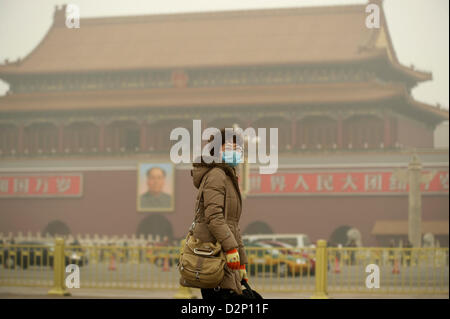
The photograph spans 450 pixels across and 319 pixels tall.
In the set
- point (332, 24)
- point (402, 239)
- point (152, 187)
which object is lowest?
point (402, 239)

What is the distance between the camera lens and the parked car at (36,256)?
11.2 meters

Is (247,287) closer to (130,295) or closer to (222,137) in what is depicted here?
(222,137)

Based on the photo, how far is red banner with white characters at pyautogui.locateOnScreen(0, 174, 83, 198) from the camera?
26.2 metres

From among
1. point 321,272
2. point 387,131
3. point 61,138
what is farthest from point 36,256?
point 387,131

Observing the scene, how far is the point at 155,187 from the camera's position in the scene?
83.6 feet

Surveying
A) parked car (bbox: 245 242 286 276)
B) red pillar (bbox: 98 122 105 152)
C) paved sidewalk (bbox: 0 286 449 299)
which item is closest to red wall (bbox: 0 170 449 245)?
red pillar (bbox: 98 122 105 152)

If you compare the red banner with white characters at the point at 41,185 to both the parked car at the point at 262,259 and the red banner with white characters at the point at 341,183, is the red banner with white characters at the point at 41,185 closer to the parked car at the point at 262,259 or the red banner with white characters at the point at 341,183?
the red banner with white characters at the point at 341,183

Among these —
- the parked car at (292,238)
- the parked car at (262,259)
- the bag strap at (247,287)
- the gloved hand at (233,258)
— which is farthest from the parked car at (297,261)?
the gloved hand at (233,258)
